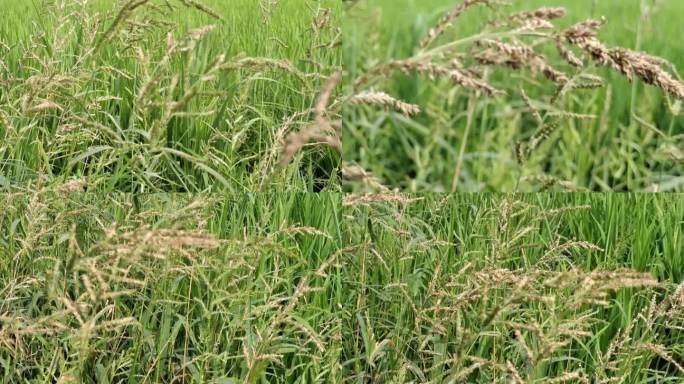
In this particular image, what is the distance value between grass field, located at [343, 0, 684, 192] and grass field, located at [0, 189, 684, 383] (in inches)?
4.0

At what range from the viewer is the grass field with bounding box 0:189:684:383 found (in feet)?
6.79

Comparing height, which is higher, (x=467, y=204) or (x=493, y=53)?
(x=493, y=53)

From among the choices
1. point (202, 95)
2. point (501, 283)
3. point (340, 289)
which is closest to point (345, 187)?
point (340, 289)

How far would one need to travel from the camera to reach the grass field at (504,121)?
2.55 m

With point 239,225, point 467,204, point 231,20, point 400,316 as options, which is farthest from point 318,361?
point 231,20

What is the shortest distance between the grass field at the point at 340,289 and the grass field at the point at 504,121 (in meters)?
0.10

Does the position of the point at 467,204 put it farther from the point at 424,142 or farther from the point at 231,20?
the point at 231,20

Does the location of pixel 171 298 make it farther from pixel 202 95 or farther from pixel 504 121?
pixel 504 121

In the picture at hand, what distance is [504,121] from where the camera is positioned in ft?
8.54

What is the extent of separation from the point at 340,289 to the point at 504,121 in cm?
72

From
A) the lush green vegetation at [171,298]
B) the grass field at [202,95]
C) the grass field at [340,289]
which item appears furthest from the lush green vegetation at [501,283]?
the grass field at [202,95]

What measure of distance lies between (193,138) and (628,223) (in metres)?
1.41

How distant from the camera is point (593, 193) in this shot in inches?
108

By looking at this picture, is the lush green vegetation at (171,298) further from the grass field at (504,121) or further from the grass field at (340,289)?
the grass field at (504,121)
